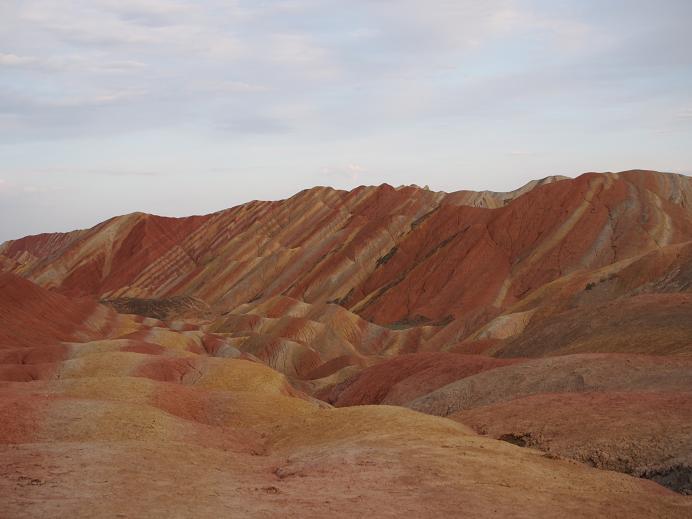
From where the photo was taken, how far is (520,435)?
2617 centimetres

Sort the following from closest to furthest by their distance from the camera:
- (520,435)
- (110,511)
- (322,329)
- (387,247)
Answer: (110,511) < (520,435) < (322,329) < (387,247)

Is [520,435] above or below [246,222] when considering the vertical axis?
below

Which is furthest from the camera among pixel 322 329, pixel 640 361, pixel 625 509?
pixel 322 329

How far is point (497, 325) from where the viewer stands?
220 ft

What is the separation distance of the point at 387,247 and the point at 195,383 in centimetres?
8758

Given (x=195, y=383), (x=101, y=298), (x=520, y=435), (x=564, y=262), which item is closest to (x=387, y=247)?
(x=564, y=262)

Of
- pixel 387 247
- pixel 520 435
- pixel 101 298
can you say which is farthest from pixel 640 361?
pixel 101 298

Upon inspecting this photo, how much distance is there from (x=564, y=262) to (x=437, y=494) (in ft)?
276

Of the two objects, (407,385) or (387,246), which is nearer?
(407,385)

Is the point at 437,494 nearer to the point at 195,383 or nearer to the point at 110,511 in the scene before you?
the point at 110,511

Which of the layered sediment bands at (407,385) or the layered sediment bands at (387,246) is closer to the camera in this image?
the layered sediment bands at (407,385)

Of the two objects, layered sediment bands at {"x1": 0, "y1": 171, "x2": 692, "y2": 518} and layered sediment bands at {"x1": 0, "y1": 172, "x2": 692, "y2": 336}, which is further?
layered sediment bands at {"x1": 0, "y1": 172, "x2": 692, "y2": 336}

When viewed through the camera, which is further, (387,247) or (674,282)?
(387,247)

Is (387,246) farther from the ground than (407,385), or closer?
farther from the ground
